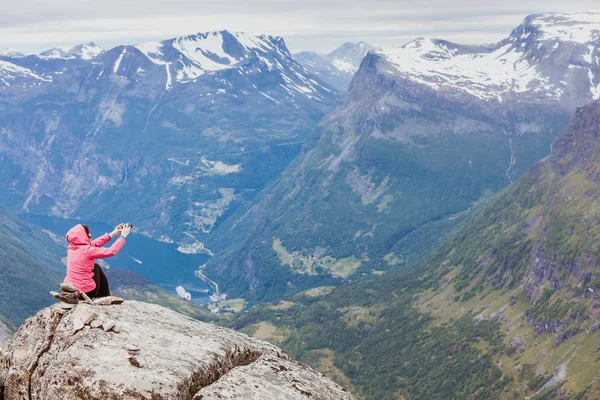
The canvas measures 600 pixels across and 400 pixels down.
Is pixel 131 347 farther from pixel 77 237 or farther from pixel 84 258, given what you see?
pixel 77 237

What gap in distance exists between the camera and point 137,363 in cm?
2722

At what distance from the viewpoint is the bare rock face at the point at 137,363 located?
26750 mm

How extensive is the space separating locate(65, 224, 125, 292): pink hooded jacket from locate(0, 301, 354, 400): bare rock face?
2192mm

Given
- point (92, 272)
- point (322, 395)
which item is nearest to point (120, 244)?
point (92, 272)

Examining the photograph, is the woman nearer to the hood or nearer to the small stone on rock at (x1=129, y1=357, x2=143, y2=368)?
the hood

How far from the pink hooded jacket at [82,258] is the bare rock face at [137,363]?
219 centimetres

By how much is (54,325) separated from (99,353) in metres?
4.36

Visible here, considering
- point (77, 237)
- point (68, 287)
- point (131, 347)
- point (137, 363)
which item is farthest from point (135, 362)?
point (77, 237)

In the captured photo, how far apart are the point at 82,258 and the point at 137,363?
8346mm

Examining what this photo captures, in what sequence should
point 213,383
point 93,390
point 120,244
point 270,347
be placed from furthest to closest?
point 270,347 < point 120,244 < point 213,383 < point 93,390

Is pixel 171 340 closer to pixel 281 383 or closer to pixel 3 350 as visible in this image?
pixel 281 383

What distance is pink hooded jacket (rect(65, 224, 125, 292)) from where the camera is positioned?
109ft

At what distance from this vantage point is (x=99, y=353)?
27766mm

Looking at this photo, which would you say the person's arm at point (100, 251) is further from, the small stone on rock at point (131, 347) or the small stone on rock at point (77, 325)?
the small stone on rock at point (131, 347)
